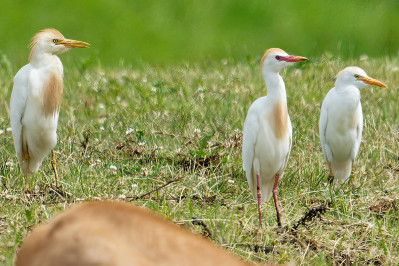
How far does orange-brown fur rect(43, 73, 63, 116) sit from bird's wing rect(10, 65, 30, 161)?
128mm

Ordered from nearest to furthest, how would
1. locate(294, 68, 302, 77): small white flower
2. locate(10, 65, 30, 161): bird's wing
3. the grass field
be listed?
the grass field
locate(10, 65, 30, 161): bird's wing
locate(294, 68, 302, 77): small white flower

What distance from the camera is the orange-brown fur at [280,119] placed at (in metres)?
3.70

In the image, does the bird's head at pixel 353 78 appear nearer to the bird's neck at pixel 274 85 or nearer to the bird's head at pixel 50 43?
the bird's neck at pixel 274 85

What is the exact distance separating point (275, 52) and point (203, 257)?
2474 millimetres

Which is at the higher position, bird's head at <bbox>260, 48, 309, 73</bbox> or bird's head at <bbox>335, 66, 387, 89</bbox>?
bird's head at <bbox>260, 48, 309, 73</bbox>

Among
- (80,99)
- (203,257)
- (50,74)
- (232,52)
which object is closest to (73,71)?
(80,99)

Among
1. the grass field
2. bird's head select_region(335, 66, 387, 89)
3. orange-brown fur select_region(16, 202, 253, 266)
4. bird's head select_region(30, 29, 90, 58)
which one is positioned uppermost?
bird's head select_region(30, 29, 90, 58)

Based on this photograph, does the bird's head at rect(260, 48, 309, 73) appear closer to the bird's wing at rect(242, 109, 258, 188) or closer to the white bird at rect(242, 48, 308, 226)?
the white bird at rect(242, 48, 308, 226)

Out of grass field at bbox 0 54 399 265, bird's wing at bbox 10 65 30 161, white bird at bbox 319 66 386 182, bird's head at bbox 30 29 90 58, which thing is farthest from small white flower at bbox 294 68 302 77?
bird's wing at bbox 10 65 30 161

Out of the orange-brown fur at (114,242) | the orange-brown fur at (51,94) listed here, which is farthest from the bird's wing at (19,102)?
the orange-brown fur at (114,242)

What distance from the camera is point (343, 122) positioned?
15.0ft

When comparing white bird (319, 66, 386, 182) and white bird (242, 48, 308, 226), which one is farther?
white bird (319, 66, 386, 182)

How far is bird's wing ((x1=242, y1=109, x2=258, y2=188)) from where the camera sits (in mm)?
3770

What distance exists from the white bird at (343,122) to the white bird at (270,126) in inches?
32.4
